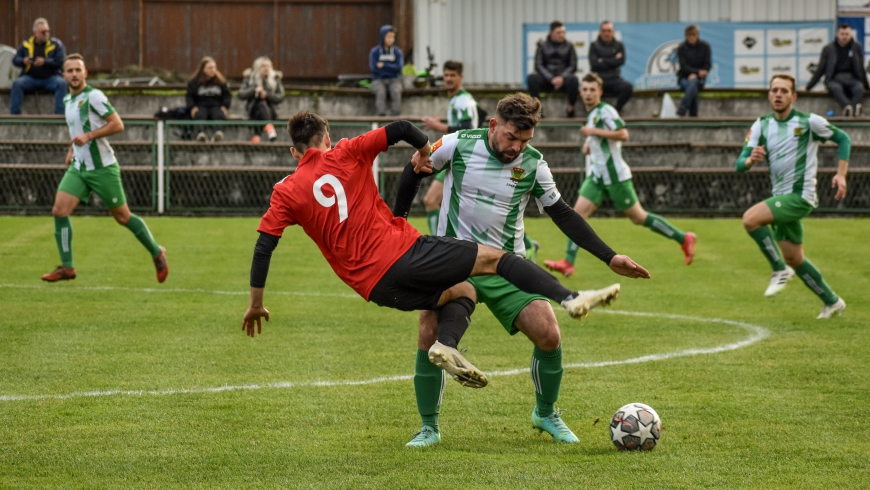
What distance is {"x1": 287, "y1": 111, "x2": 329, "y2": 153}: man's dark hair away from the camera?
5.83 metres

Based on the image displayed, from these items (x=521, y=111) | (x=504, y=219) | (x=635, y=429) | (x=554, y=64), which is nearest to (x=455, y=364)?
(x=635, y=429)

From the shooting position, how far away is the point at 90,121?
38.9 ft

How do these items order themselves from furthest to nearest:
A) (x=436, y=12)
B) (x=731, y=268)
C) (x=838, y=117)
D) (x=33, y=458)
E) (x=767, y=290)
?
(x=436, y=12) → (x=838, y=117) → (x=731, y=268) → (x=767, y=290) → (x=33, y=458)

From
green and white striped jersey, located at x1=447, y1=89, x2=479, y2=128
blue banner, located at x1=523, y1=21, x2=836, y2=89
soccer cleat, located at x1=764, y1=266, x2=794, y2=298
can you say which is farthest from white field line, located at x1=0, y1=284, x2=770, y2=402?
blue banner, located at x1=523, y1=21, x2=836, y2=89

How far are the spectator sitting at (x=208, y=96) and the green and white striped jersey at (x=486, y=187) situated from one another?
14103 mm

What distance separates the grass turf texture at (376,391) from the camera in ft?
17.2

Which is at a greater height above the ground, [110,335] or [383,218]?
[383,218]

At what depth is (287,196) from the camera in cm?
566

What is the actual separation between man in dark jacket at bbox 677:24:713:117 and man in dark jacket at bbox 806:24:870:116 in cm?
214

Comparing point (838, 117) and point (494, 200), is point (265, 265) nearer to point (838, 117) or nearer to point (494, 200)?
point (494, 200)

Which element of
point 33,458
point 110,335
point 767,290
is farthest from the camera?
point 767,290

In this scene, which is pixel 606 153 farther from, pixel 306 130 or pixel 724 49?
pixel 724 49

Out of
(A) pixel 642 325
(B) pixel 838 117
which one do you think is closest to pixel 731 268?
A: (A) pixel 642 325

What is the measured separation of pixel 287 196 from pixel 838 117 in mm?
16907
